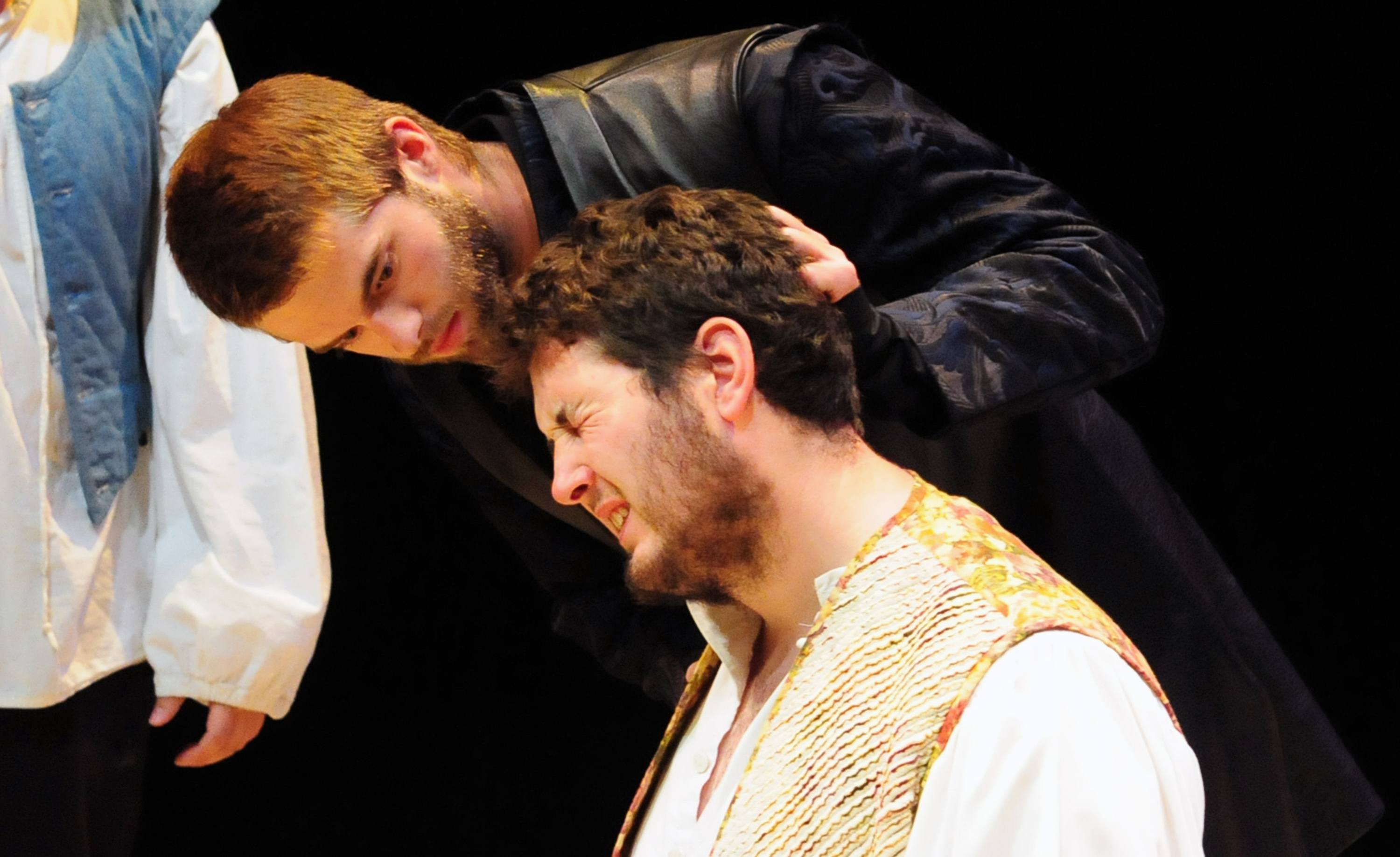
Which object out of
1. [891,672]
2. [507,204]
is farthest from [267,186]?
[891,672]

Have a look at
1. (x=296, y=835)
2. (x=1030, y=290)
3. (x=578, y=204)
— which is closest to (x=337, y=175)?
(x=578, y=204)

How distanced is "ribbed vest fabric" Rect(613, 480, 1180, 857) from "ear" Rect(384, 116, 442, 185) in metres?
0.71

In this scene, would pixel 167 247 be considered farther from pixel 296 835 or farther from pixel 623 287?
pixel 296 835

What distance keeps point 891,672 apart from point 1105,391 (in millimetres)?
1249

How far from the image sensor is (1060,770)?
1033mm

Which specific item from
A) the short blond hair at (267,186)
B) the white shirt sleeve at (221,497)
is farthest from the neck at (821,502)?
the white shirt sleeve at (221,497)

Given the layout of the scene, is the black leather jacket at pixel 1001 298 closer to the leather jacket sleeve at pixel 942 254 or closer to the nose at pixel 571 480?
the leather jacket sleeve at pixel 942 254

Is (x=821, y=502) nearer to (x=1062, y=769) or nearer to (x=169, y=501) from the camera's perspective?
(x=1062, y=769)

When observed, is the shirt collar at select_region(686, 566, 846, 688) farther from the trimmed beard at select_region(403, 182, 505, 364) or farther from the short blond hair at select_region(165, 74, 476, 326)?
the short blond hair at select_region(165, 74, 476, 326)

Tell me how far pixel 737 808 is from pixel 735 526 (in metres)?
0.23

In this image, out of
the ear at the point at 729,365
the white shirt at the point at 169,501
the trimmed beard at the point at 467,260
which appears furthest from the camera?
the white shirt at the point at 169,501

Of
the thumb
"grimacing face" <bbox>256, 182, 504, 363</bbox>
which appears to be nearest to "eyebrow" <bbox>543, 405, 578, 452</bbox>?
"grimacing face" <bbox>256, 182, 504, 363</bbox>

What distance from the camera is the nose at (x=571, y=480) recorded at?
1.34 metres

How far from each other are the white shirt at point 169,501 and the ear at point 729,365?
0.80m
